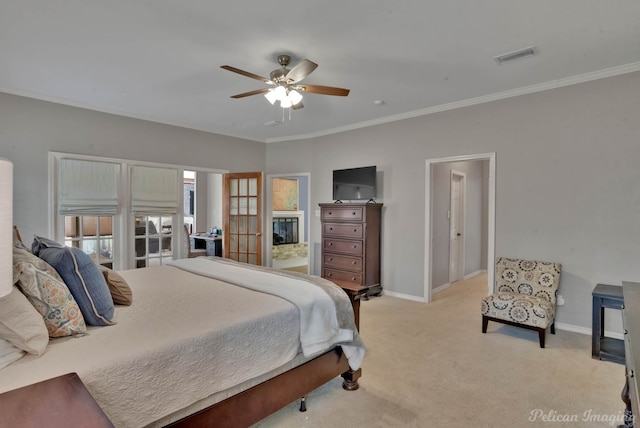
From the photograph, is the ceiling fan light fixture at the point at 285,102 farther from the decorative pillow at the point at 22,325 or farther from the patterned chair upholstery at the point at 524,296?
the patterned chair upholstery at the point at 524,296

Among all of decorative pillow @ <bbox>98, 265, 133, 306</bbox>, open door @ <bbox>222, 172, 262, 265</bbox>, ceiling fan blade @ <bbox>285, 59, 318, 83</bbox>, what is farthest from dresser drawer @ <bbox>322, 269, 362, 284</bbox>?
decorative pillow @ <bbox>98, 265, 133, 306</bbox>

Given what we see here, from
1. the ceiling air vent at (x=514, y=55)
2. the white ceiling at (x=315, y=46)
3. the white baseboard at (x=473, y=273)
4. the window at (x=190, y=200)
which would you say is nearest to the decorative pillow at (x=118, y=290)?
the white ceiling at (x=315, y=46)

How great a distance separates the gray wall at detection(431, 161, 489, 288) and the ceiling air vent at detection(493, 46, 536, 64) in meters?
1.97

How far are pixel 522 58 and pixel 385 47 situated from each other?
4.16 feet

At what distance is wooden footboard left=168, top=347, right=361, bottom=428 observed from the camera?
1.60 m

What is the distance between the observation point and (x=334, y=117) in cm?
487


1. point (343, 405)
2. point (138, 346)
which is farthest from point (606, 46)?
point (138, 346)

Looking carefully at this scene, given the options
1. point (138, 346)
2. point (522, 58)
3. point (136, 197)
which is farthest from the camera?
point (136, 197)

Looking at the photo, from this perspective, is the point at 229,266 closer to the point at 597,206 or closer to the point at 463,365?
the point at 463,365

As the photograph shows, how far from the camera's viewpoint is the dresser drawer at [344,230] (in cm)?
476

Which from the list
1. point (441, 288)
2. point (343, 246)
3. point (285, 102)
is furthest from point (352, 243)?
point (285, 102)

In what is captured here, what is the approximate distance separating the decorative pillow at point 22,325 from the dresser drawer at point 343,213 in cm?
379

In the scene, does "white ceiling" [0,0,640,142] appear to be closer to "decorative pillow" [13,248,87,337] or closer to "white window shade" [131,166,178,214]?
"white window shade" [131,166,178,214]

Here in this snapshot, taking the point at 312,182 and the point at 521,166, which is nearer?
the point at 521,166
